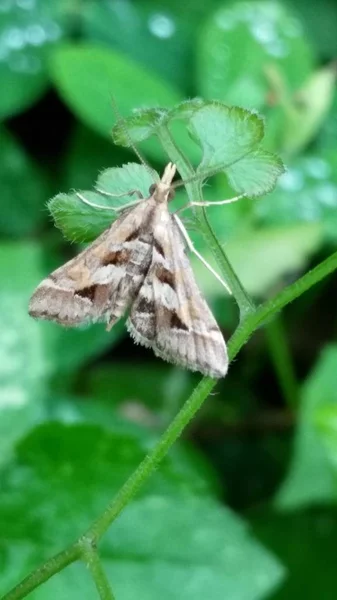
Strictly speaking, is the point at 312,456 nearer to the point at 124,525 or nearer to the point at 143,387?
the point at 124,525

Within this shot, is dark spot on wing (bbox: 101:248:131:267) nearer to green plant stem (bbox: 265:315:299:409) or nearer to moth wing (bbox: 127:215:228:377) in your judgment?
moth wing (bbox: 127:215:228:377)

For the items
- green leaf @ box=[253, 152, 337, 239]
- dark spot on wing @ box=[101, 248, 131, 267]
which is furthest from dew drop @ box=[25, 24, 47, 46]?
dark spot on wing @ box=[101, 248, 131, 267]

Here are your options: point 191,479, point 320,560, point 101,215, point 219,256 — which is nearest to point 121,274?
point 101,215

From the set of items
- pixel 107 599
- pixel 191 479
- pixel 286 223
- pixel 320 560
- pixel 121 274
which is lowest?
pixel 320 560

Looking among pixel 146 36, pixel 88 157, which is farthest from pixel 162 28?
pixel 88 157

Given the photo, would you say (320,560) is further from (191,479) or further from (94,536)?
Result: (94,536)

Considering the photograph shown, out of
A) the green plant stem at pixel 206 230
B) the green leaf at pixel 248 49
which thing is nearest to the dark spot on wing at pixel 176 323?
the green plant stem at pixel 206 230
